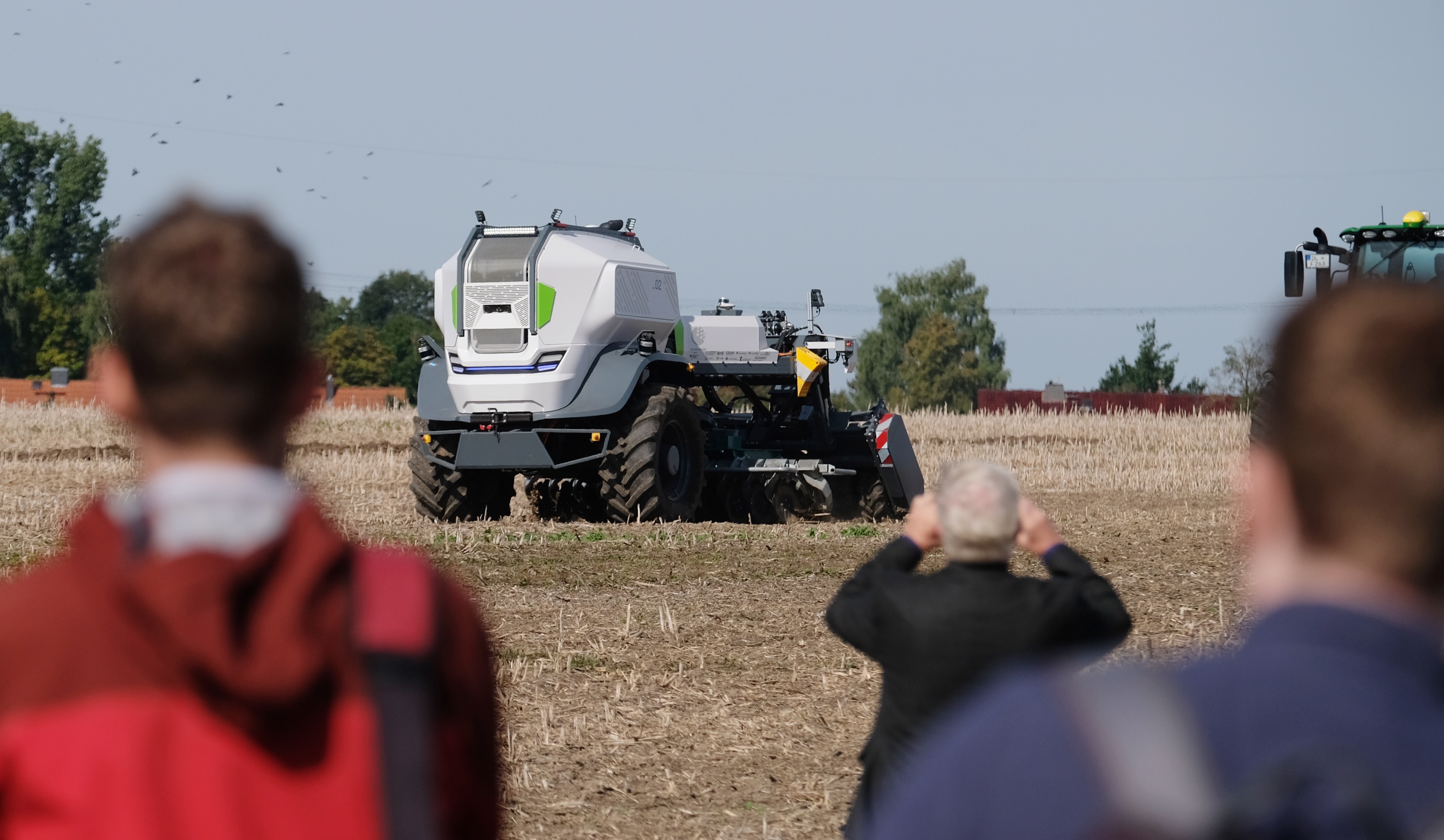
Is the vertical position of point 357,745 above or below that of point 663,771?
above

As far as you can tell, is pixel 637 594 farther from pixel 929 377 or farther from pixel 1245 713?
pixel 929 377

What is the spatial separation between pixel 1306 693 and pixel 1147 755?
0.16 meters

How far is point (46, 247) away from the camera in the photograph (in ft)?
227

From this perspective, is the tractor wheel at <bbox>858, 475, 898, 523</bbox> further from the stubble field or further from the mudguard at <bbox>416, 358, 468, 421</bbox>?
the mudguard at <bbox>416, 358, 468, 421</bbox>

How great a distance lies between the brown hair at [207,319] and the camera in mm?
1587

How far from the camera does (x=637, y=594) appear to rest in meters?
10.6

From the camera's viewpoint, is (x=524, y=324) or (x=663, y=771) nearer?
(x=663, y=771)

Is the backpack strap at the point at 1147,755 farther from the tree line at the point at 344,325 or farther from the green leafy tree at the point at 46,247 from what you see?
the green leafy tree at the point at 46,247

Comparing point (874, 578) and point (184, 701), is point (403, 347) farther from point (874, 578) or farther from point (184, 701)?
point (184, 701)

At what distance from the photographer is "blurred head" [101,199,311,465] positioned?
5.21 feet

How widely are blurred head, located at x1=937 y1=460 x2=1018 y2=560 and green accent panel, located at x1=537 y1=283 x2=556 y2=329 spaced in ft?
37.6

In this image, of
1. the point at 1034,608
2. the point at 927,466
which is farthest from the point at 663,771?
the point at 927,466

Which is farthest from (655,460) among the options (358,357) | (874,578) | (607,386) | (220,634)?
(358,357)

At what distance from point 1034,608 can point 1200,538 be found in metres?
12.0
